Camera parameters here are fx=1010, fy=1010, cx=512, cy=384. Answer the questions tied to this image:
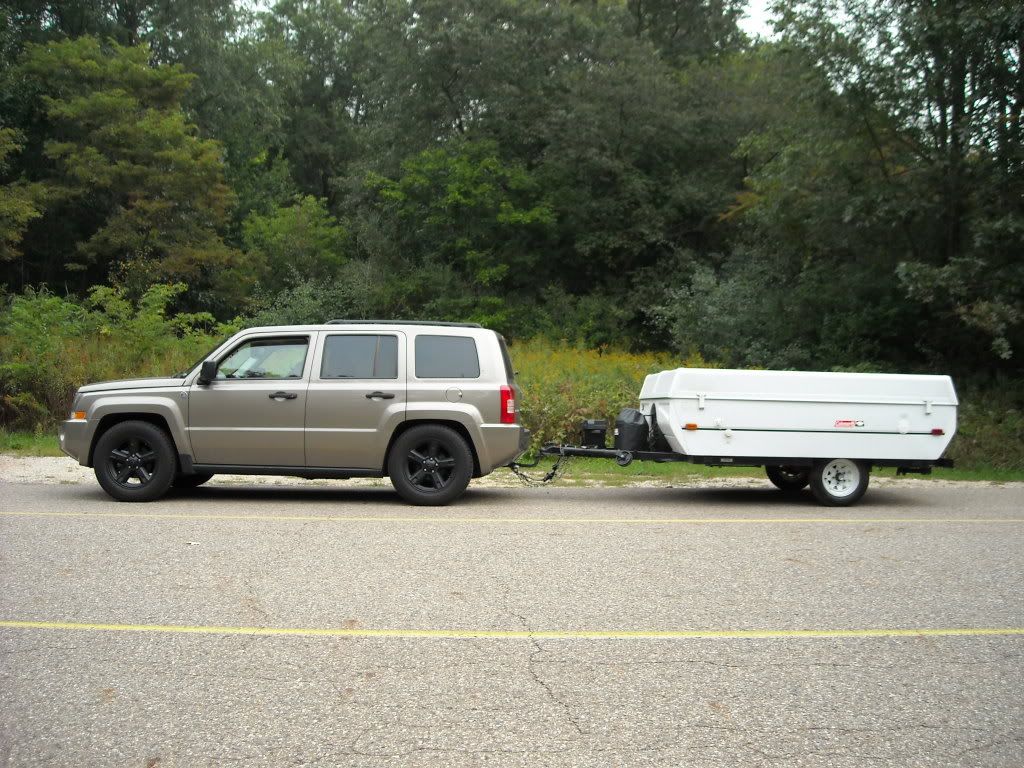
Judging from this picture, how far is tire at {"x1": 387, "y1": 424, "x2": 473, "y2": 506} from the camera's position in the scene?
11586 mm

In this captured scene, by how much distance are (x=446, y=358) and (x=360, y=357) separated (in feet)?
3.34

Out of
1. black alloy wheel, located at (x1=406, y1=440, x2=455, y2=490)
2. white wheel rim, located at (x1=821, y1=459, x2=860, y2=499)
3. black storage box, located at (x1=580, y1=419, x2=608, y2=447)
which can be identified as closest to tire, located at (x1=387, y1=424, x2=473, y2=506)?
black alloy wheel, located at (x1=406, y1=440, x2=455, y2=490)

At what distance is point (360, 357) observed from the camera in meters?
11.9

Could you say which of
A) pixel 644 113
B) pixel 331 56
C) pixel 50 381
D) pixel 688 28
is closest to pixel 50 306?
pixel 50 381

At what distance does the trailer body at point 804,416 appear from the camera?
38.9ft

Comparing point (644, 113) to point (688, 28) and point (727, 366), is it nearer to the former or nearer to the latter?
point (688, 28)

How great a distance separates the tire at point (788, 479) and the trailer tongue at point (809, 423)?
147 centimetres

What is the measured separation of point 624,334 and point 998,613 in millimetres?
33127

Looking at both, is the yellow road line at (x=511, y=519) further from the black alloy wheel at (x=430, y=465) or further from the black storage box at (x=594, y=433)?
the black storage box at (x=594, y=433)

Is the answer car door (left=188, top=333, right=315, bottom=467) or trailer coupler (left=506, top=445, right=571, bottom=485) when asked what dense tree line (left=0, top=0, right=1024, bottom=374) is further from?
car door (left=188, top=333, right=315, bottom=467)

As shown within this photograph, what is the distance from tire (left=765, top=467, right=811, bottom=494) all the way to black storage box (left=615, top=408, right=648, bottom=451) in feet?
7.89

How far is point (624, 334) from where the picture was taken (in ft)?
130

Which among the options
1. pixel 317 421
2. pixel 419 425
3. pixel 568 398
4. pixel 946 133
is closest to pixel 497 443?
pixel 419 425

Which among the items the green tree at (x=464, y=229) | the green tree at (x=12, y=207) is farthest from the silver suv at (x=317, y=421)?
the green tree at (x=464, y=229)
